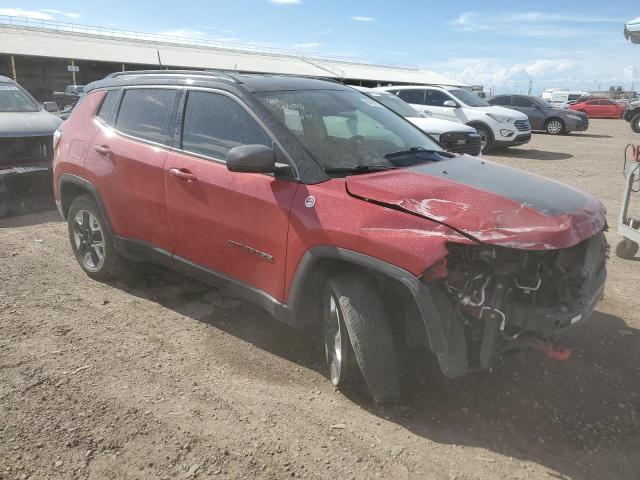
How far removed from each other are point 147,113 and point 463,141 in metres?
7.97

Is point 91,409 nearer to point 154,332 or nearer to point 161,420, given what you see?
point 161,420

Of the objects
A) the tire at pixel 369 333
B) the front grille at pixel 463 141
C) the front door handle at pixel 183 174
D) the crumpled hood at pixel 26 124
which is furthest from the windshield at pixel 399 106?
the tire at pixel 369 333

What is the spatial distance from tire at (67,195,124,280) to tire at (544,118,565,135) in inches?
767

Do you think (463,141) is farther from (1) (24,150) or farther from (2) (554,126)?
(2) (554,126)

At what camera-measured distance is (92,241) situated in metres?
4.77

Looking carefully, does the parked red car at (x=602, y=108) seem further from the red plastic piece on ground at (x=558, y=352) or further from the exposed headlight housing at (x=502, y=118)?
the red plastic piece on ground at (x=558, y=352)

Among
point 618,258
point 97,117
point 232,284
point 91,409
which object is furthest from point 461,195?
point 618,258

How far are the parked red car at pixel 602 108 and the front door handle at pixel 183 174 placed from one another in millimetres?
35771

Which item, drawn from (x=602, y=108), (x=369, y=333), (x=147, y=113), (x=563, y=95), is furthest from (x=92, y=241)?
(x=563, y=95)

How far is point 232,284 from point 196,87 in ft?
4.76

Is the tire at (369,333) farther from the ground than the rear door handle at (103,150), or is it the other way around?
the rear door handle at (103,150)

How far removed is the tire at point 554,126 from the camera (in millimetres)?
20312

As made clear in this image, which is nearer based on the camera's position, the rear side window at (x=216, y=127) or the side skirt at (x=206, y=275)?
the side skirt at (x=206, y=275)

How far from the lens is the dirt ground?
2.62m
